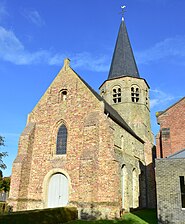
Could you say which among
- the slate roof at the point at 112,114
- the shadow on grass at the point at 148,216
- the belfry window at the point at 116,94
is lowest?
the shadow on grass at the point at 148,216

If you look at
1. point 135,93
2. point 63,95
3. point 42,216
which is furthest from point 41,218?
point 135,93

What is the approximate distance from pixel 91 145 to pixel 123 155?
4.11m

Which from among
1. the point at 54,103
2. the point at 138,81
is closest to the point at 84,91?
the point at 54,103

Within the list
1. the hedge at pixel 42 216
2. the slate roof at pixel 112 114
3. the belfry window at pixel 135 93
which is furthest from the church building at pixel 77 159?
the belfry window at pixel 135 93

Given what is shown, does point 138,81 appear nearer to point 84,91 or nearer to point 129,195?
point 84,91

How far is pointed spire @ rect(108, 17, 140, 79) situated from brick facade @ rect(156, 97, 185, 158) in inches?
497

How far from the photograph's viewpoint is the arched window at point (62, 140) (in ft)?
58.9

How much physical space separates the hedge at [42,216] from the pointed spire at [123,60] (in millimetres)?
19384

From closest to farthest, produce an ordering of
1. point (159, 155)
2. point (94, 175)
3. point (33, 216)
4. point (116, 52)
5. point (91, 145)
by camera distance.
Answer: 1. point (33, 216)
2. point (94, 175)
3. point (91, 145)
4. point (159, 155)
5. point (116, 52)

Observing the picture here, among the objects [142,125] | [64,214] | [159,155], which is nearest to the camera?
[64,214]

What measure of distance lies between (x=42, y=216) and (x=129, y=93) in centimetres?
1917

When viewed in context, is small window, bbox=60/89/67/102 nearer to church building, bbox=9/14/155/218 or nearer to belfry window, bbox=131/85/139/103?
church building, bbox=9/14/155/218

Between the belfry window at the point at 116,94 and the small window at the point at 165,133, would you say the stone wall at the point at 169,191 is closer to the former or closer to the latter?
the small window at the point at 165,133

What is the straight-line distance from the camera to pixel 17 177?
16953mm
